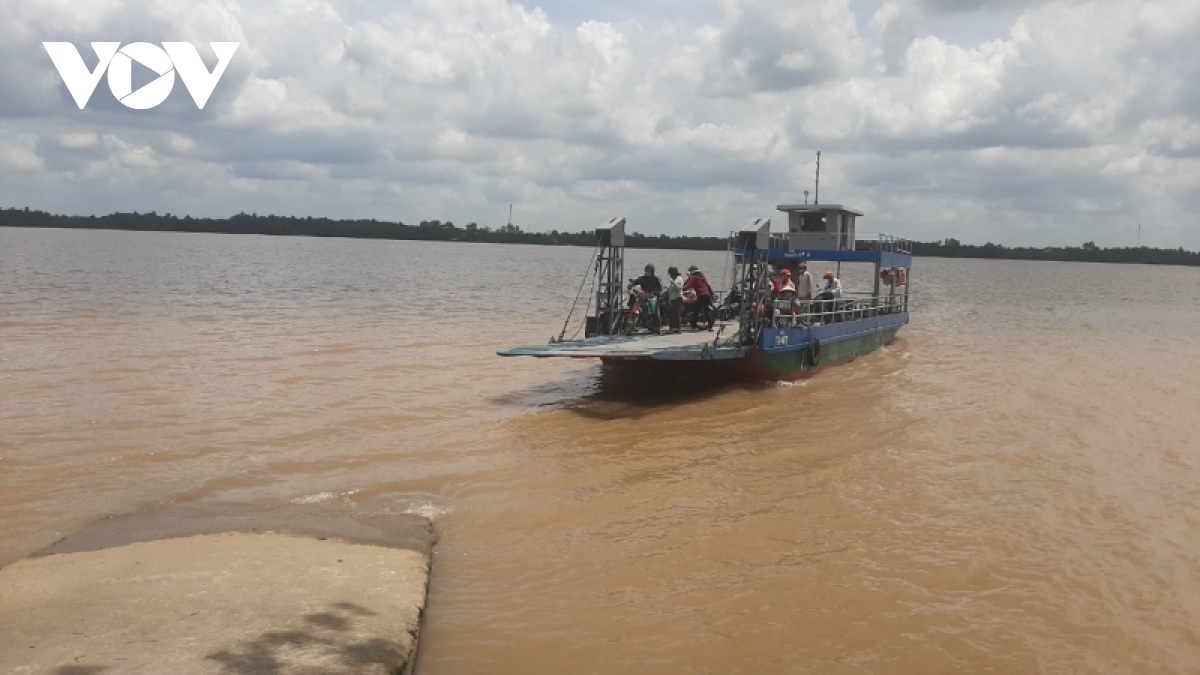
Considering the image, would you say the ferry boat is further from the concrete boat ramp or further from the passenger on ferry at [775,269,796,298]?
the concrete boat ramp

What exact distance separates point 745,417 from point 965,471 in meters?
3.73

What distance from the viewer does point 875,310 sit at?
2316cm

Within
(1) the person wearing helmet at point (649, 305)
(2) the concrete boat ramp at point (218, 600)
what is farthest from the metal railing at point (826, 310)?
(2) the concrete boat ramp at point (218, 600)

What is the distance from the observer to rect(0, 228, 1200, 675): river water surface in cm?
670

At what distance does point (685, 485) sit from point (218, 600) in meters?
5.59

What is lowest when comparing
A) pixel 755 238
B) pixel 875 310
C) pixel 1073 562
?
pixel 1073 562

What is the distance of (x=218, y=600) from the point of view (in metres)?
6.25

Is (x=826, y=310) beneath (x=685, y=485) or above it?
above

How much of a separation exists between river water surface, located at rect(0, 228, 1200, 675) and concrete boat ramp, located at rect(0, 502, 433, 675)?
1.60 feet

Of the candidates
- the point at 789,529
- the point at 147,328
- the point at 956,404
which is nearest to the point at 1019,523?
the point at 789,529

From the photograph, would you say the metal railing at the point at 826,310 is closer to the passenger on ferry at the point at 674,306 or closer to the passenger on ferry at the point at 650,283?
the passenger on ferry at the point at 674,306

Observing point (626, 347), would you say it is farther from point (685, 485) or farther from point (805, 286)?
point (805, 286)

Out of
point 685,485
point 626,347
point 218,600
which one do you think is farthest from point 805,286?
point 218,600

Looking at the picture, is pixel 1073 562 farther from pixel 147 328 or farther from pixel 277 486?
pixel 147 328
